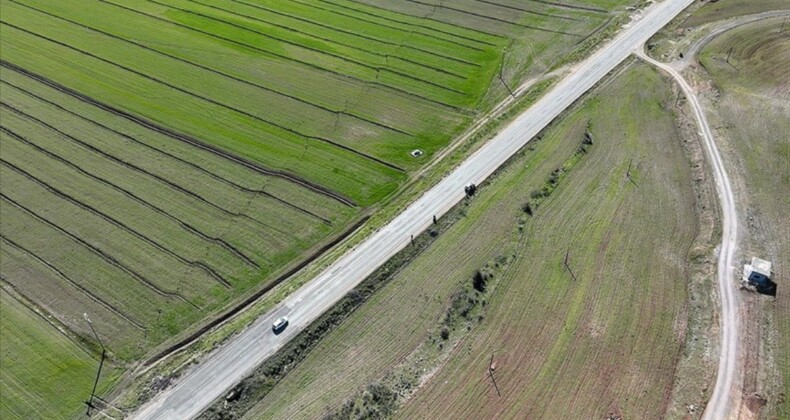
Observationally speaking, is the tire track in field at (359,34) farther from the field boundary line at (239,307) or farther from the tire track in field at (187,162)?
the tire track in field at (187,162)

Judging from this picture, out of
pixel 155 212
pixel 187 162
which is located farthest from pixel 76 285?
pixel 187 162

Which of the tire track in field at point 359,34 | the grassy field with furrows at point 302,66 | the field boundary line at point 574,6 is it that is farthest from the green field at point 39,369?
the field boundary line at point 574,6

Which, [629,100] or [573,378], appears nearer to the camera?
[573,378]

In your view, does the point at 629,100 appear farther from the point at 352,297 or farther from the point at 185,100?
the point at 185,100

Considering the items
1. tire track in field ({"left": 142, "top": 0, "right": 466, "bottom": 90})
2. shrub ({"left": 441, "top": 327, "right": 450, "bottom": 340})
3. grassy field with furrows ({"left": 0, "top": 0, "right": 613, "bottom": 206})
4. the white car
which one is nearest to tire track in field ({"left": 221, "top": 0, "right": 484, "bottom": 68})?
grassy field with furrows ({"left": 0, "top": 0, "right": 613, "bottom": 206})

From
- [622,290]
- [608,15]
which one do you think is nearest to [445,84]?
[608,15]
